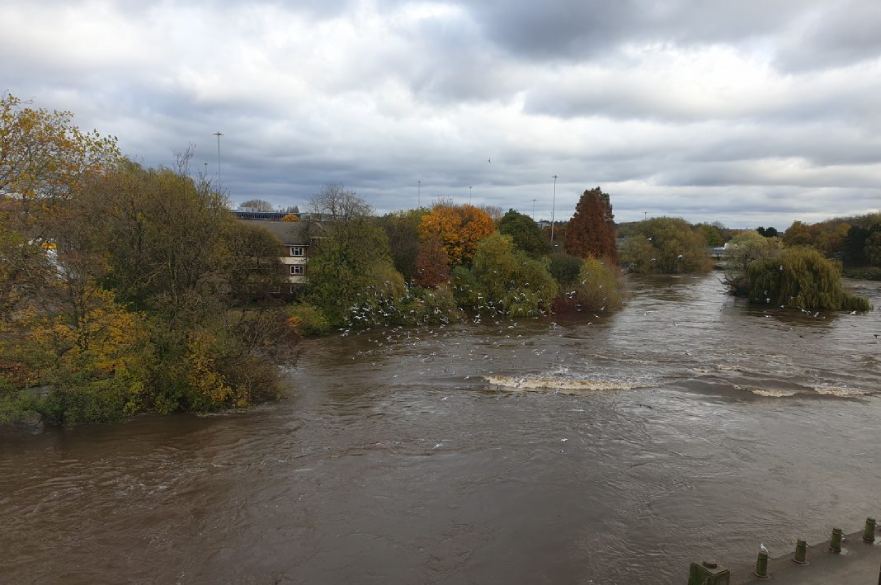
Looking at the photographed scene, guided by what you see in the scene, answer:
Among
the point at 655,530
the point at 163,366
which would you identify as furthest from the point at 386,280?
the point at 655,530

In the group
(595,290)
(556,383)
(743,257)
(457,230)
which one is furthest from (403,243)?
(743,257)

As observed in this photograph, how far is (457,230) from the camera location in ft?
201

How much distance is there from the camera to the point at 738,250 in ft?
226

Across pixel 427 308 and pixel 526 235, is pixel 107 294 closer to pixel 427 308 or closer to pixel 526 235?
pixel 427 308

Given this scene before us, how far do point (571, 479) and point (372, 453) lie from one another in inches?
240

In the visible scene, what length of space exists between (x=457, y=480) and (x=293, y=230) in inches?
1602

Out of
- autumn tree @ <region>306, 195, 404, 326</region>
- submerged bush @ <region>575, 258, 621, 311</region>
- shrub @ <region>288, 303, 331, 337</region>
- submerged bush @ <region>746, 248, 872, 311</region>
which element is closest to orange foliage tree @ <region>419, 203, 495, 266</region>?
submerged bush @ <region>575, 258, 621, 311</region>

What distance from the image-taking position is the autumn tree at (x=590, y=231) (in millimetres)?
A: 65438

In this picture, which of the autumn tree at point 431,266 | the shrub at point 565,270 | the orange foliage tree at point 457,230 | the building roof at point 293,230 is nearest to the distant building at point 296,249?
the building roof at point 293,230

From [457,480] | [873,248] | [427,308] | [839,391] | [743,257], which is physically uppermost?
[873,248]

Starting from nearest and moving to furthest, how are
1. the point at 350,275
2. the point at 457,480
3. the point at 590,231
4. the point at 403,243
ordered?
the point at 457,480, the point at 350,275, the point at 403,243, the point at 590,231

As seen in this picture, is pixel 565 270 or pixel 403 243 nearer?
pixel 403 243

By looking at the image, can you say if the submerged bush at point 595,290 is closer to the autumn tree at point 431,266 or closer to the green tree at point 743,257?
the autumn tree at point 431,266

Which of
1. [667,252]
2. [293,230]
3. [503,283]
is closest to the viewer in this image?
[503,283]
